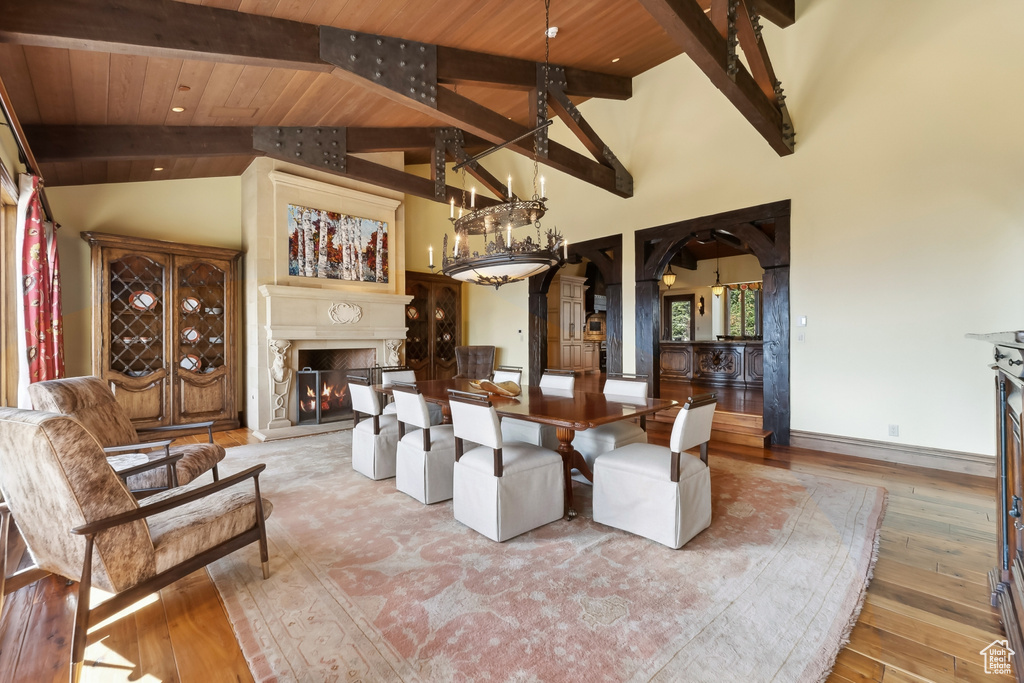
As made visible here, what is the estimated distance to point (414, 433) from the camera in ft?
10.5

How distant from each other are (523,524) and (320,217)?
4983 millimetres

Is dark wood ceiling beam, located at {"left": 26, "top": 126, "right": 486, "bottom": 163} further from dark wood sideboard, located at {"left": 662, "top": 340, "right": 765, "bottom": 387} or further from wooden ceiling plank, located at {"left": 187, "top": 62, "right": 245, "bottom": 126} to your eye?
dark wood sideboard, located at {"left": 662, "top": 340, "right": 765, "bottom": 387}

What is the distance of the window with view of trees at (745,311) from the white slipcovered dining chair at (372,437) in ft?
30.7

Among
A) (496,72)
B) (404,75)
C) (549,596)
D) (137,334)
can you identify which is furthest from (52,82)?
(549,596)

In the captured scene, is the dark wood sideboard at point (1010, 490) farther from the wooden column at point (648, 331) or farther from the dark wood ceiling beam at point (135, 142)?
the dark wood ceiling beam at point (135, 142)

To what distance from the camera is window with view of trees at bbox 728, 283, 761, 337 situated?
10.2 meters

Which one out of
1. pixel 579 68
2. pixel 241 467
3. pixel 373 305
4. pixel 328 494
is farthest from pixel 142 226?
pixel 579 68

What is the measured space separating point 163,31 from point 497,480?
3.15 m

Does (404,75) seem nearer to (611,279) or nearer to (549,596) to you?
(549,596)

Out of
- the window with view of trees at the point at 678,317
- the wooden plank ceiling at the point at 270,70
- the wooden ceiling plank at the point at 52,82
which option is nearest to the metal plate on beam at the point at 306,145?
the wooden plank ceiling at the point at 270,70

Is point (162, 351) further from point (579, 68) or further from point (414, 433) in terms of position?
point (579, 68)

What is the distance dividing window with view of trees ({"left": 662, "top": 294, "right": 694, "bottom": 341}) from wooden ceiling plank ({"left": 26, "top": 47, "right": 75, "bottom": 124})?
11020mm

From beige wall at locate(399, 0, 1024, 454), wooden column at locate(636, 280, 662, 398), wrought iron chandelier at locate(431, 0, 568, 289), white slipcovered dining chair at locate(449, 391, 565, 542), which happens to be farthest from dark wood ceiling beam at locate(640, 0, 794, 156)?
white slipcovered dining chair at locate(449, 391, 565, 542)

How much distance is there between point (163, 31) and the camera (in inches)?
95.1
